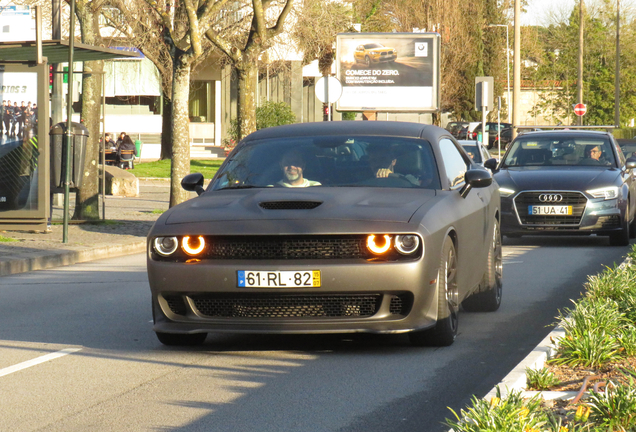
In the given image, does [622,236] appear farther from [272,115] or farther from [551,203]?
[272,115]

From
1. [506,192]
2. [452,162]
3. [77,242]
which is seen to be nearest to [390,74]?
[506,192]

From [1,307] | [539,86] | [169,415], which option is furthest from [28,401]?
[539,86]

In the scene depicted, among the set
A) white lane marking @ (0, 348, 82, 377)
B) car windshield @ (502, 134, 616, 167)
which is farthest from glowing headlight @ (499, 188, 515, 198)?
white lane marking @ (0, 348, 82, 377)

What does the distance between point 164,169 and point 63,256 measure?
22.4 meters

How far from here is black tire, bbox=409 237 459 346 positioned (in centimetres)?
705

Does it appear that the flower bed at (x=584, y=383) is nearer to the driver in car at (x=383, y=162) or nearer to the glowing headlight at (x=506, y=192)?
the driver in car at (x=383, y=162)

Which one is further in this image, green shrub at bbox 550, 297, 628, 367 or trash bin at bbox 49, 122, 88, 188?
trash bin at bbox 49, 122, 88, 188

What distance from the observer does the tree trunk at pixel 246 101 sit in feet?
75.4

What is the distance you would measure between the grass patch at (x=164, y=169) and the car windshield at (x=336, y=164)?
24876 mm

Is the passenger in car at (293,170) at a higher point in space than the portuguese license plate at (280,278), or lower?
higher

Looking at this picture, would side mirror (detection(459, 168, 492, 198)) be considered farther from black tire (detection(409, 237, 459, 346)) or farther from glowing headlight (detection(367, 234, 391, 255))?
glowing headlight (detection(367, 234, 391, 255))

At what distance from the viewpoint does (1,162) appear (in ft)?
53.6

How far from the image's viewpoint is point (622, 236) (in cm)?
1534

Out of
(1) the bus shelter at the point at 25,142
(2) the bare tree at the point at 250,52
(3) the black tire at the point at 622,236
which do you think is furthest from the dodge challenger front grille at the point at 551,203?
(2) the bare tree at the point at 250,52
